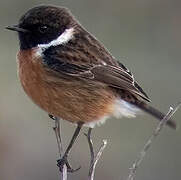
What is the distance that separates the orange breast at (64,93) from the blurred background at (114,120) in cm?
356

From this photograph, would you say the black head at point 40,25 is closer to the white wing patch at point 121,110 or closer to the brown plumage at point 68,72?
the brown plumage at point 68,72

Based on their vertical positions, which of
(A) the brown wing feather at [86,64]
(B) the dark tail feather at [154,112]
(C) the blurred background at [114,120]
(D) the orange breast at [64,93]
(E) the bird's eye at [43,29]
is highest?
(E) the bird's eye at [43,29]

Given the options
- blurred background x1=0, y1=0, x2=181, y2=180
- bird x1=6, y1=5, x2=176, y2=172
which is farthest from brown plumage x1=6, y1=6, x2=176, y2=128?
blurred background x1=0, y1=0, x2=181, y2=180

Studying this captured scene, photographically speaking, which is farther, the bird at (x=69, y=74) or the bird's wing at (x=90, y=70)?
the bird's wing at (x=90, y=70)

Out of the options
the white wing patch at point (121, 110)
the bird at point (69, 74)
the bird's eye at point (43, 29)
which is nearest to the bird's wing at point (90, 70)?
the bird at point (69, 74)

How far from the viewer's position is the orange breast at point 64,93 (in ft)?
26.3

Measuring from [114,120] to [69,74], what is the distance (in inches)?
220

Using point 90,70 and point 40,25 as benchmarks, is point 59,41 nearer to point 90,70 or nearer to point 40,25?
point 40,25

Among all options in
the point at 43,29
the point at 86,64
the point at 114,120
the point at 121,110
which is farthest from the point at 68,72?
the point at 114,120

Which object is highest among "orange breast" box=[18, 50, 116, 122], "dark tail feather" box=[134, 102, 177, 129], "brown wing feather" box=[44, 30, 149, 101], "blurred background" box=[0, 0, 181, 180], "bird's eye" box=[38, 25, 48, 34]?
"bird's eye" box=[38, 25, 48, 34]

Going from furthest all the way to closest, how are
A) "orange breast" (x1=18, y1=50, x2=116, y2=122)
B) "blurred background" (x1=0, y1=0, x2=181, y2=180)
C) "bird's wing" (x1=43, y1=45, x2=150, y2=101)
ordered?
"blurred background" (x1=0, y1=0, x2=181, y2=180) → "bird's wing" (x1=43, y1=45, x2=150, y2=101) → "orange breast" (x1=18, y1=50, x2=116, y2=122)

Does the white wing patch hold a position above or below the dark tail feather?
below

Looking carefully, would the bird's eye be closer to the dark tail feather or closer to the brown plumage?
the brown plumage

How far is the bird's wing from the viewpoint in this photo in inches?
323
